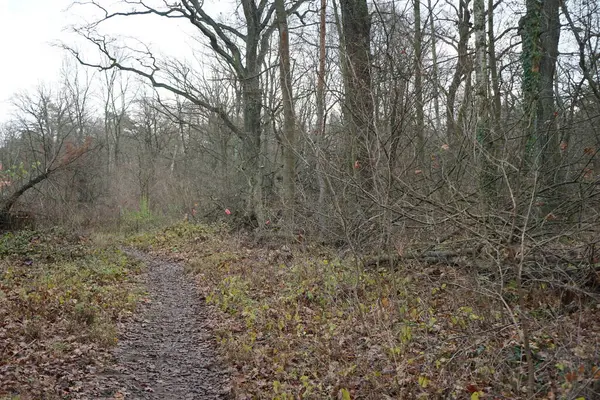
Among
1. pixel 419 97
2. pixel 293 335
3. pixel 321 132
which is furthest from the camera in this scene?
pixel 321 132

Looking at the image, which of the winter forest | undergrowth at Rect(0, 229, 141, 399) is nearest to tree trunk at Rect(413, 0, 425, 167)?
the winter forest

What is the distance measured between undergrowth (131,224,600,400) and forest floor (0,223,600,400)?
0.02 m

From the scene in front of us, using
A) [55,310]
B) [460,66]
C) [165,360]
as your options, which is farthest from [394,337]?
[55,310]

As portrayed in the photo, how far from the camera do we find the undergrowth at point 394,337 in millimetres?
4477

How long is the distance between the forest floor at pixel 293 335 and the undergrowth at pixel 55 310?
0.03 m

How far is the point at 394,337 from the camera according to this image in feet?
18.7

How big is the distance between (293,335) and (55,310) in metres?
4.13

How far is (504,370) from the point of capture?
475 centimetres

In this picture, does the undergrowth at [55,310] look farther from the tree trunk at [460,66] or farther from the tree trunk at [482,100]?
the tree trunk at [482,100]

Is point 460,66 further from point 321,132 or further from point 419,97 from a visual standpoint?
point 321,132

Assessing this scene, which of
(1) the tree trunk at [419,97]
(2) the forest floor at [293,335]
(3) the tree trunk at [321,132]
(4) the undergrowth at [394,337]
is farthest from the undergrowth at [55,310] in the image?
(1) the tree trunk at [419,97]

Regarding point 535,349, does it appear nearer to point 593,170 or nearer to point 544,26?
point 593,170

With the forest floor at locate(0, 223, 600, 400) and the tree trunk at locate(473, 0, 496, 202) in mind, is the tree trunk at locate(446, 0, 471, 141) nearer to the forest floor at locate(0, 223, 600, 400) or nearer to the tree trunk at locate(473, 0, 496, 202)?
the tree trunk at locate(473, 0, 496, 202)

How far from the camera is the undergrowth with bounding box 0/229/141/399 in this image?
223 inches
